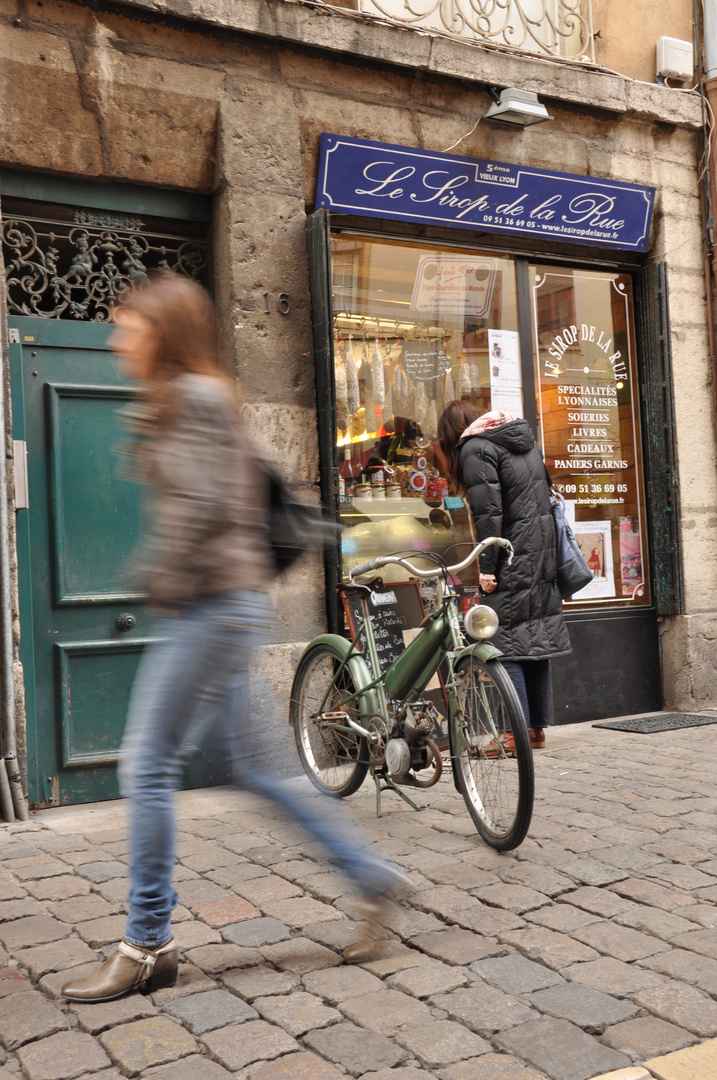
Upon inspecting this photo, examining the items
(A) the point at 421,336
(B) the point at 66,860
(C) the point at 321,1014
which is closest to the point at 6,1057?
(C) the point at 321,1014

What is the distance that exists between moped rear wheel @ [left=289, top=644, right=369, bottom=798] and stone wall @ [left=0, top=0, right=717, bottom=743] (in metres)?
0.64

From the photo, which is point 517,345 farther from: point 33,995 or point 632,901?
point 33,995

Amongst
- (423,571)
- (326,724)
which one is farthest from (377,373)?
(423,571)

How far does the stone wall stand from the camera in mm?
5414

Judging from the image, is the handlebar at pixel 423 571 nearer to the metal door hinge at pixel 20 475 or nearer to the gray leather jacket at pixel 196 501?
the gray leather jacket at pixel 196 501

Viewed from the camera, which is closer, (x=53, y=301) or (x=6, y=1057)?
(x=6, y=1057)

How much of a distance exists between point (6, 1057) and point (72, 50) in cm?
478

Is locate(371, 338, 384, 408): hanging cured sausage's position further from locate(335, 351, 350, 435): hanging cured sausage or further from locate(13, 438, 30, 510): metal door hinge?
locate(13, 438, 30, 510): metal door hinge

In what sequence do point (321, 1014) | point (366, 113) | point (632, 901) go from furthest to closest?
Answer: point (366, 113) < point (632, 901) < point (321, 1014)

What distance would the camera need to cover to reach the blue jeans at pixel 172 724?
9.07 feet

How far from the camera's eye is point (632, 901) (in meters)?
3.54

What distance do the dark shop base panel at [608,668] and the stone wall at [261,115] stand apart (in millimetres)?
314

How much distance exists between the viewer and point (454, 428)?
6031 mm

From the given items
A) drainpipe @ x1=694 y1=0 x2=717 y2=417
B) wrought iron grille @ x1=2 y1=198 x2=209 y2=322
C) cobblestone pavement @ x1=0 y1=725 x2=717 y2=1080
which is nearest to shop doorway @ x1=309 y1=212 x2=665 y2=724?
drainpipe @ x1=694 y1=0 x2=717 y2=417
